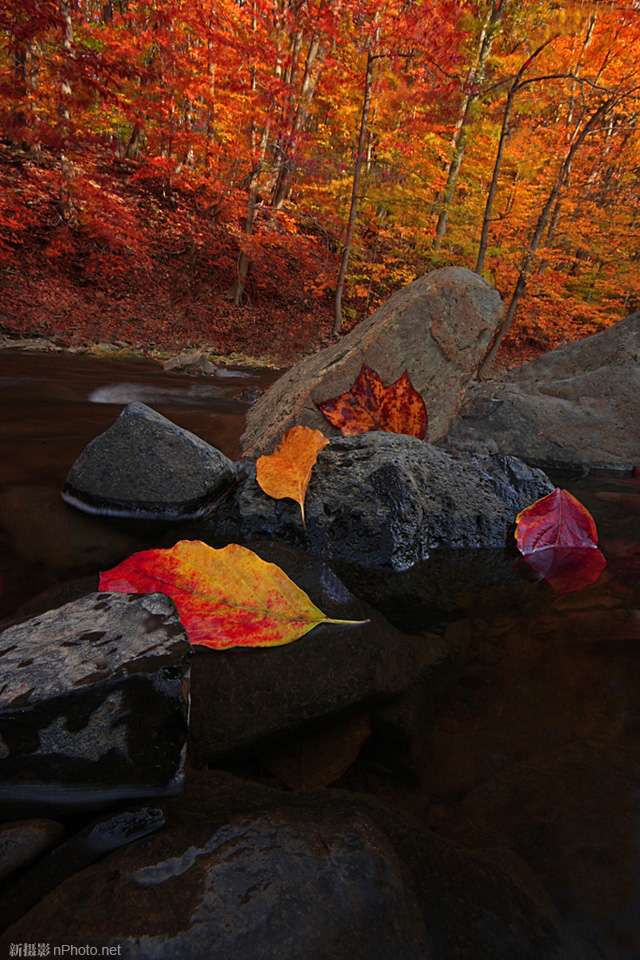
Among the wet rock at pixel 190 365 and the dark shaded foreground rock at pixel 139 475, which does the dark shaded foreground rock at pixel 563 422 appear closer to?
the dark shaded foreground rock at pixel 139 475

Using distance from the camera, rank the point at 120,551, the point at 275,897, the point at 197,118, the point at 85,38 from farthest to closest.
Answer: the point at 197,118 < the point at 85,38 < the point at 120,551 < the point at 275,897

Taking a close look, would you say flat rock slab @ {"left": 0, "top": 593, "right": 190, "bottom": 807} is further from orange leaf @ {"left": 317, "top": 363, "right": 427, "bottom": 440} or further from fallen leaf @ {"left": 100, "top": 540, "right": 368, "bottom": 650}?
orange leaf @ {"left": 317, "top": 363, "right": 427, "bottom": 440}

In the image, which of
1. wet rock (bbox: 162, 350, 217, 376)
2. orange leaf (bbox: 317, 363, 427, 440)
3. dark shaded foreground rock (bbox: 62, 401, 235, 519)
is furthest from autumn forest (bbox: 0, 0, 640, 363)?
dark shaded foreground rock (bbox: 62, 401, 235, 519)

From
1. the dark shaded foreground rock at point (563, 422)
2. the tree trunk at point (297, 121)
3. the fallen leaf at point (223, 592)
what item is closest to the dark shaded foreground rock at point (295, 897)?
the fallen leaf at point (223, 592)

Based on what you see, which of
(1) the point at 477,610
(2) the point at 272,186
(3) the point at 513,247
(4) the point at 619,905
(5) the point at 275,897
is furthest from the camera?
(2) the point at 272,186

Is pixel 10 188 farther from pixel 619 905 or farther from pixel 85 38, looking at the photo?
pixel 619 905

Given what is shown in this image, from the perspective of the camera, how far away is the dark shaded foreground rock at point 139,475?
7.98 ft

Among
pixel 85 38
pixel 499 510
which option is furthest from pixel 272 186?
pixel 499 510

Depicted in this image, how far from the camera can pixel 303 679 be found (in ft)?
4.68

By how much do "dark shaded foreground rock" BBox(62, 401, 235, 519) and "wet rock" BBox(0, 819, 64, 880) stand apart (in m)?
1.60

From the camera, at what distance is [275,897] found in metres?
0.81

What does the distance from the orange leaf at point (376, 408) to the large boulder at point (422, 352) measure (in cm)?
6

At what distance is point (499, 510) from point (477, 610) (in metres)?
0.79

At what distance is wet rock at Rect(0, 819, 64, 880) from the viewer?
0.88 meters
